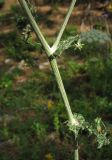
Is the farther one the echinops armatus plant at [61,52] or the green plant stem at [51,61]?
the echinops armatus plant at [61,52]

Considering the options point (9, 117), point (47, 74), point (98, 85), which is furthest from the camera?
point (47, 74)

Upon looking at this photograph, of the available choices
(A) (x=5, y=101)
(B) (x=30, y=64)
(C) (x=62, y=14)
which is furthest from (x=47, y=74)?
(C) (x=62, y=14)

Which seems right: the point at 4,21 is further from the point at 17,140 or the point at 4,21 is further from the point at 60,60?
the point at 17,140

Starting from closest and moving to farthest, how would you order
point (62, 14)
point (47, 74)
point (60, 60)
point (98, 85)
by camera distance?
point (98, 85), point (47, 74), point (60, 60), point (62, 14)

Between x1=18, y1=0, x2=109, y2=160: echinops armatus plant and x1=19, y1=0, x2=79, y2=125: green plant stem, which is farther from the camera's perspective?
x1=18, y1=0, x2=109, y2=160: echinops armatus plant

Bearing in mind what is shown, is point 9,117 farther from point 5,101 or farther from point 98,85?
point 98,85

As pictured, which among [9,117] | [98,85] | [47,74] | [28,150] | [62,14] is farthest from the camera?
[62,14]

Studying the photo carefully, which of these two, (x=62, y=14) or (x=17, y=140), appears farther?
(x=62, y=14)

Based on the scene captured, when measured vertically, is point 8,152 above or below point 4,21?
below

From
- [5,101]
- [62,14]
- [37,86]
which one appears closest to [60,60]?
[37,86]
